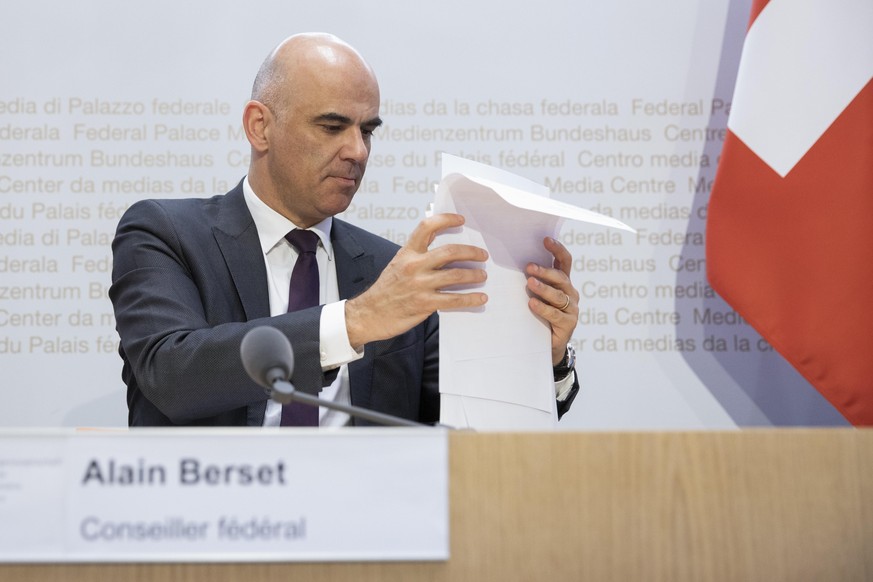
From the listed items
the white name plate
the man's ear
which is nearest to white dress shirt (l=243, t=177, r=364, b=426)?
the man's ear

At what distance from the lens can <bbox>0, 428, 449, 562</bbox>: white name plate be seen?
1.10 metres

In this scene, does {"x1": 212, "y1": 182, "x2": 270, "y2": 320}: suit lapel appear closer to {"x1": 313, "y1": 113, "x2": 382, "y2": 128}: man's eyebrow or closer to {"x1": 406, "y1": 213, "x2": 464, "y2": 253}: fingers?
{"x1": 313, "y1": 113, "x2": 382, "y2": 128}: man's eyebrow

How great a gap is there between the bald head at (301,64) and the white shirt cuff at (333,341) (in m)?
0.75

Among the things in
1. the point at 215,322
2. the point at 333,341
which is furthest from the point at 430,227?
the point at 215,322

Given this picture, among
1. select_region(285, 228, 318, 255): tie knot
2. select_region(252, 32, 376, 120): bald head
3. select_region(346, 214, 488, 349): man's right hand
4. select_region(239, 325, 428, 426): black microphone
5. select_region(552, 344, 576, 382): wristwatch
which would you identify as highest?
select_region(252, 32, 376, 120): bald head

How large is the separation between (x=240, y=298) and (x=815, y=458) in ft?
4.50

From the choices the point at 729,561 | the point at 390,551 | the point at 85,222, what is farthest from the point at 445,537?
the point at 85,222

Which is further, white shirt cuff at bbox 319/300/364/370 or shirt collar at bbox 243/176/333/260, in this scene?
shirt collar at bbox 243/176/333/260

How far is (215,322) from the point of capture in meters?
2.17

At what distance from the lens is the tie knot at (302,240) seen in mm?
2357

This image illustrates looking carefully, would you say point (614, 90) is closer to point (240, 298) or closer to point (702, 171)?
point (702, 171)

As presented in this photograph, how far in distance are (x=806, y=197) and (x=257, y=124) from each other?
1459mm

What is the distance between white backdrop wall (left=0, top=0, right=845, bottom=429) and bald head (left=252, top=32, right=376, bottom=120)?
1.08 feet

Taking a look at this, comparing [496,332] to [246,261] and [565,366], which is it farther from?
[246,261]
